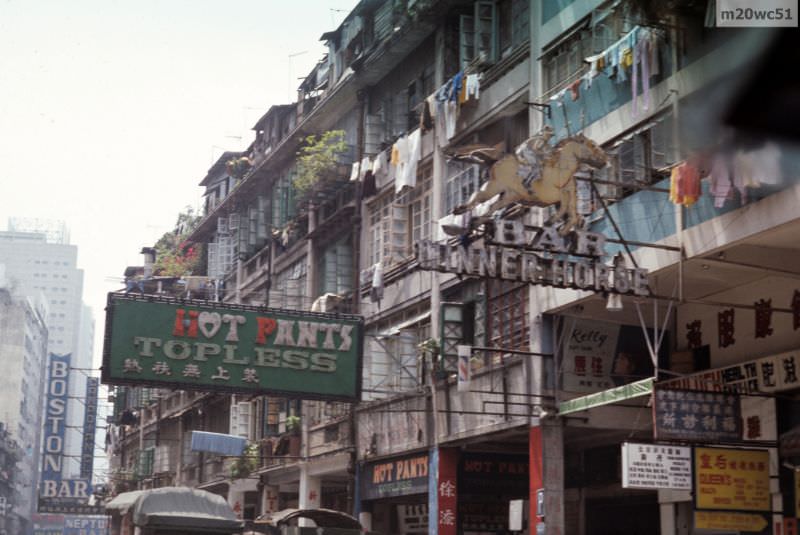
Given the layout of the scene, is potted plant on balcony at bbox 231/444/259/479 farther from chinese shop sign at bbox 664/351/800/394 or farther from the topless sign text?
the topless sign text

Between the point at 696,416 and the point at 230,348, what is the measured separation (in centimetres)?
1157

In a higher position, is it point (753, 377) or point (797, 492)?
point (753, 377)

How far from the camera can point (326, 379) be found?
27.8m

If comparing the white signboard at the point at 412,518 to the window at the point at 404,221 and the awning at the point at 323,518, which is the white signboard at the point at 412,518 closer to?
the awning at the point at 323,518

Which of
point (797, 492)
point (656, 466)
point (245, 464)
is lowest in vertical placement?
point (797, 492)

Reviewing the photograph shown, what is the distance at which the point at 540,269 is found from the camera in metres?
19.0

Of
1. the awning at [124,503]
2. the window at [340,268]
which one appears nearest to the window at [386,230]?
the window at [340,268]

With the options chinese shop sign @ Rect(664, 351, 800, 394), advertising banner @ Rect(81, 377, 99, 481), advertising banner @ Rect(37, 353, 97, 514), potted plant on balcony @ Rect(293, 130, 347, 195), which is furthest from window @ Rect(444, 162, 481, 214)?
advertising banner @ Rect(37, 353, 97, 514)

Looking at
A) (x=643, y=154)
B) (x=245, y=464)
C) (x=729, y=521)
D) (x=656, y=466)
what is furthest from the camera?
(x=245, y=464)

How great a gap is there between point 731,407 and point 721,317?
334cm

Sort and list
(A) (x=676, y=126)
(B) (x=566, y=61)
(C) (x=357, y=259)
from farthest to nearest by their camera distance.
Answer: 1. (C) (x=357, y=259)
2. (B) (x=566, y=61)
3. (A) (x=676, y=126)

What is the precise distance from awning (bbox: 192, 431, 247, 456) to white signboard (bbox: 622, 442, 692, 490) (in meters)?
21.8

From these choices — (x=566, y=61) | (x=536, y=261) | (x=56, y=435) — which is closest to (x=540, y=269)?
(x=536, y=261)

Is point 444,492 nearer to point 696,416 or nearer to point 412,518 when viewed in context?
point 412,518
